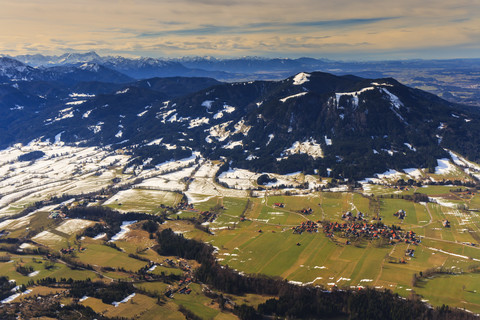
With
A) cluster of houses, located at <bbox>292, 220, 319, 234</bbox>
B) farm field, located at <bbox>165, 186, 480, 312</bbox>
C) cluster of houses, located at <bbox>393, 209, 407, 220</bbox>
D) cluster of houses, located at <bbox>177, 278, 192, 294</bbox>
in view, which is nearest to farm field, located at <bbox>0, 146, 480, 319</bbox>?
farm field, located at <bbox>165, 186, 480, 312</bbox>

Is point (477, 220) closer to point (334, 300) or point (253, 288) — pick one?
point (334, 300)

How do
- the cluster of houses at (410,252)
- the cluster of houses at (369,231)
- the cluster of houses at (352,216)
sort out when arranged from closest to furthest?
the cluster of houses at (410,252) < the cluster of houses at (369,231) < the cluster of houses at (352,216)

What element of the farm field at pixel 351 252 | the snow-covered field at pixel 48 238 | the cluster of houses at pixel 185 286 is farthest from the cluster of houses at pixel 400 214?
the snow-covered field at pixel 48 238

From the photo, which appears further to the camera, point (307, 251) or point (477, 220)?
point (477, 220)

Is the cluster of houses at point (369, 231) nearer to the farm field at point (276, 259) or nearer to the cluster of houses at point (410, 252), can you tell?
the farm field at point (276, 259)

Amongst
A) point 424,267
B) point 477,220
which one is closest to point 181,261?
point 424,267
